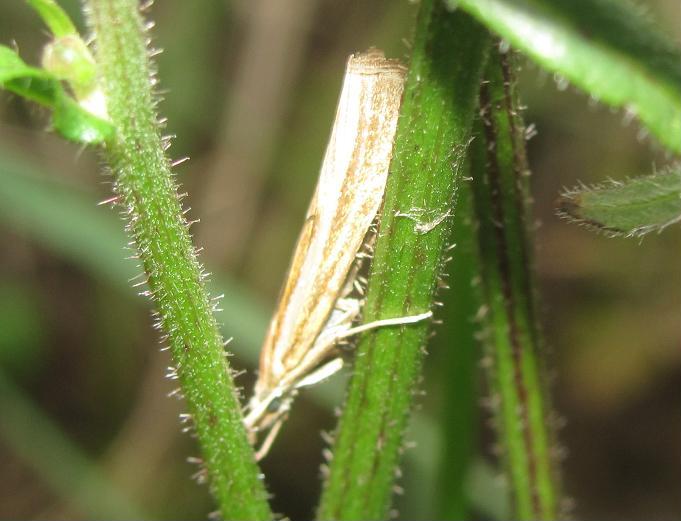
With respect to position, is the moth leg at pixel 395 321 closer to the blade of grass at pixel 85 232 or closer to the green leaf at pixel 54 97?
the green leaf at pixel 54 97

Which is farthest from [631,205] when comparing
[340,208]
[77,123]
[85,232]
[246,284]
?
[246,284]

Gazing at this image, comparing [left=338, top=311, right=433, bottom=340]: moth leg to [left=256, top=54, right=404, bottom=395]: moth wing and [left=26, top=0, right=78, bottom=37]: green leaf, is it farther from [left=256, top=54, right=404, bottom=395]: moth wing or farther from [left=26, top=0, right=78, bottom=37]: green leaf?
[left=26, top=0, right=78, bottom=37]: green leaf

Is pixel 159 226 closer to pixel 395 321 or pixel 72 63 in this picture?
pixel 72 63

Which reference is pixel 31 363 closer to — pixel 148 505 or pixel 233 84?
pixel 148 505

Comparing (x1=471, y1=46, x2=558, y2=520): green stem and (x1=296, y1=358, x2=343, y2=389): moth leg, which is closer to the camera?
(x1=471, y1=46, x2=558, y2=520): green stem

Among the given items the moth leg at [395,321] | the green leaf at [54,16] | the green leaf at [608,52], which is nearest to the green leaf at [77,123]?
the green leaf at [54,16]

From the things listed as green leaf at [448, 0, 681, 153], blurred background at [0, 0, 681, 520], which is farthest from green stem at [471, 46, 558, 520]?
blurred background at [0, 0, 681, 520]

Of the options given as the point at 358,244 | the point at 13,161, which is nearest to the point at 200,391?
the point at 358,244
